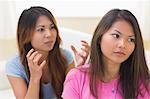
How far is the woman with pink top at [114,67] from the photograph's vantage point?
4.00 feet

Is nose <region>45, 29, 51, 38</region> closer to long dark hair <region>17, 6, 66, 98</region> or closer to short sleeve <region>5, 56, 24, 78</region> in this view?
long dark hair <region>17, 6, 66, 98</region>

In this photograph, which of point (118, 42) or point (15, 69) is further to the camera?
point (15, 69)

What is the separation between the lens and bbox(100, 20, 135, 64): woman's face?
1201 millimetres

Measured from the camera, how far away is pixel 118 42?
47.2 inches

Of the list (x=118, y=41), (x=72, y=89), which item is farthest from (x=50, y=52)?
(x=118, y=41)

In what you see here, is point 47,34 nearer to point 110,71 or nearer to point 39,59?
point 39,59

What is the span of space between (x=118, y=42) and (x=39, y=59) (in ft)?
1.58

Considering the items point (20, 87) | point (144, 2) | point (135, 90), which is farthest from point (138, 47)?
point (144, 2)

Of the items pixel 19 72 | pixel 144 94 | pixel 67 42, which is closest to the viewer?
pixel 144 94

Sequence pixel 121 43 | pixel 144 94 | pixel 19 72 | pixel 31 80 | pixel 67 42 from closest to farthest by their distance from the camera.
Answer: pixel 121 43, pixel 144 94, pixel 31 80, pixel 19 72, pixel 67 42

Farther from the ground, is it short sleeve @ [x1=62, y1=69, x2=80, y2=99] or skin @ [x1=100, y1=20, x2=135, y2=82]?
skin @ [x1=100, y1=20, x2=135, y2=82]

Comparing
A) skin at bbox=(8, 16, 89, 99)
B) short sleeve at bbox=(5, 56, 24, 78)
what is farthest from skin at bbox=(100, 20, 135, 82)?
short sleeve at bbox=(5, 56, 24, 78)

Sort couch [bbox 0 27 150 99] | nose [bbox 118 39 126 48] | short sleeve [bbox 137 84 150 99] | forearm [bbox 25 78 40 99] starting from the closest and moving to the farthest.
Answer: nose [bbox 118 39 126 48], short sleeve [bbox 137 84 150 99], forearm [bbox 25 78 40 99], couch [bbox 0 27 150 99]

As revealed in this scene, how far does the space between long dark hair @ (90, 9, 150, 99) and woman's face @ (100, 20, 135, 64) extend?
0.02m
